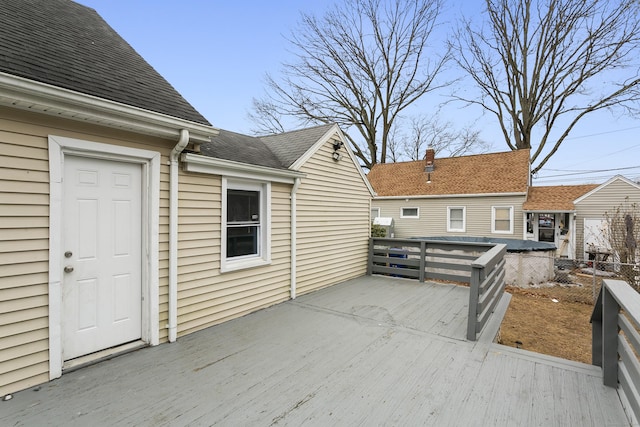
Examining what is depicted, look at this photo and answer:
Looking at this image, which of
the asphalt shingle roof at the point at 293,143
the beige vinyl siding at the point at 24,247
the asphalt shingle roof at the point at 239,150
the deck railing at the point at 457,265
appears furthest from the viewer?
the asphalt shingle roof at the point at 293,143

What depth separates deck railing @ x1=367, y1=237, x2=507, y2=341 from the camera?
380 cm

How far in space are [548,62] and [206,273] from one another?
72.2 feet

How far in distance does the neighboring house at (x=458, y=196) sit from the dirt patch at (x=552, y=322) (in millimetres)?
6121

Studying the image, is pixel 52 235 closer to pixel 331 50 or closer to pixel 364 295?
pixel 364 295

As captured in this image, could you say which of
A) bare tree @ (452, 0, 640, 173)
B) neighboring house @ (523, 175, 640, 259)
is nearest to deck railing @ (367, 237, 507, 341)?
neighboring house @ (523, 175, 640, 259)

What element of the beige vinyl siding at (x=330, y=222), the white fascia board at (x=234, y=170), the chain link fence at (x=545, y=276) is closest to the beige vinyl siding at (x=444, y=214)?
the chain link fence at (x=545, y=276)

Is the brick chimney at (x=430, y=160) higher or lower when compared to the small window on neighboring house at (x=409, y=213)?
higher

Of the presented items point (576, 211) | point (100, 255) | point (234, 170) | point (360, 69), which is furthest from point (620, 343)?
point (360, 69)

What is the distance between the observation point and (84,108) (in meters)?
2.76

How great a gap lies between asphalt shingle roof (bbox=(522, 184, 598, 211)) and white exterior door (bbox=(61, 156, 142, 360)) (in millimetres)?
14768

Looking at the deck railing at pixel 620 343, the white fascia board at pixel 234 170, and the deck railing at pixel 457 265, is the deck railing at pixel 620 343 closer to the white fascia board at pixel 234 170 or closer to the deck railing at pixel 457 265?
the deck railing at pixel 457 265

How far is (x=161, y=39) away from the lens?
891cm

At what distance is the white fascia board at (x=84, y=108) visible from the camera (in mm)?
2379

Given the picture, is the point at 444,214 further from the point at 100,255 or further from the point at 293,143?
the point at 100,255
